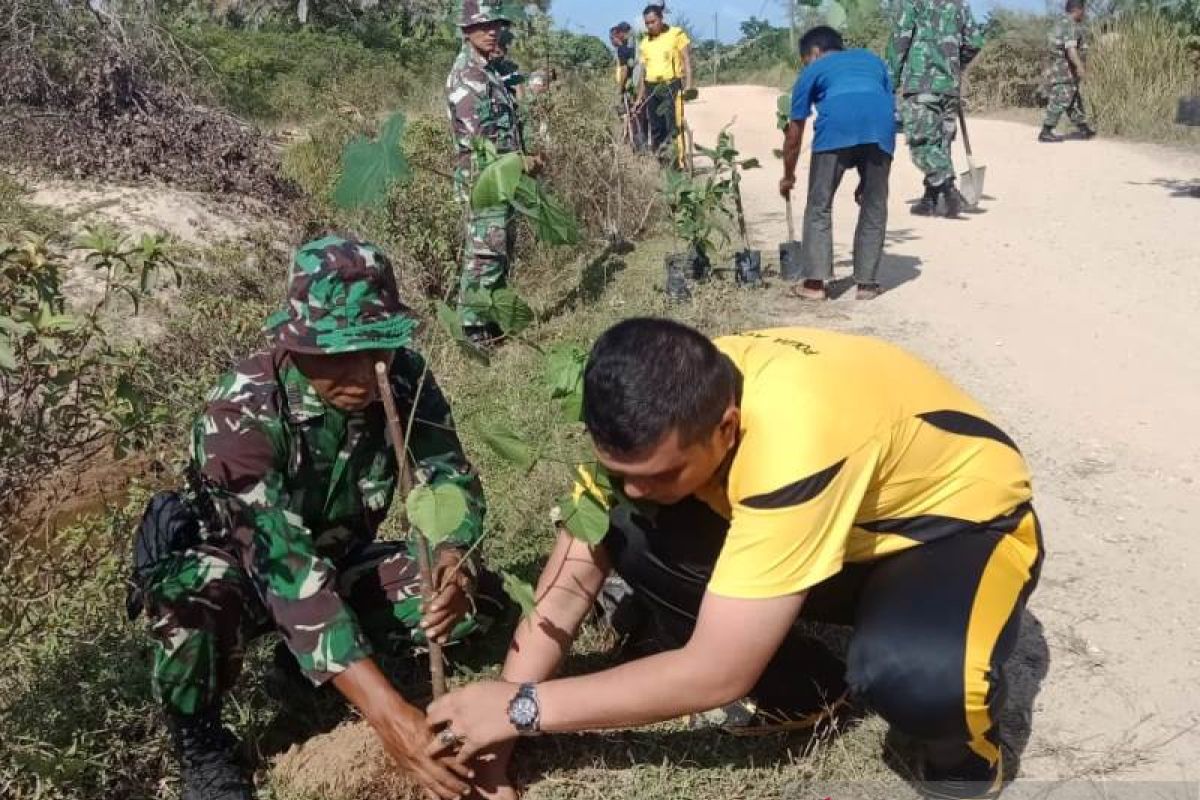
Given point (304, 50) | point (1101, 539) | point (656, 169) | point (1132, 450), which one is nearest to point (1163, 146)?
point (656, 169)

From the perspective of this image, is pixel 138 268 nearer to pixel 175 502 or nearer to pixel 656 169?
pixel 175 502

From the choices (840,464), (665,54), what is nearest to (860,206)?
(840,464)

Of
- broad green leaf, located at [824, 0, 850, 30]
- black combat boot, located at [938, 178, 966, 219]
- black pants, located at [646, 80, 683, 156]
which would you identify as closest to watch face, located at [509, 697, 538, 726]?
broad green leaf, located at [824, 0, 850, 30]

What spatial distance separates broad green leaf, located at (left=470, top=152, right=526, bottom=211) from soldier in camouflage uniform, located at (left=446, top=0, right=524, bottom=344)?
10.8 feet

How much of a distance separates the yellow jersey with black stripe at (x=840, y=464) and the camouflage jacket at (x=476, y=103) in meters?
3.52

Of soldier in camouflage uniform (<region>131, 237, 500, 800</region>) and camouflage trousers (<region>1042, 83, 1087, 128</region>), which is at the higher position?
camouflage trousers (<region>1042, 83, 1087, 128</region>)

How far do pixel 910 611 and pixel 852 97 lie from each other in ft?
13.0

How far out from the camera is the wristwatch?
185 centimetres

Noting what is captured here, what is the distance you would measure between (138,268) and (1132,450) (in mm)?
3208

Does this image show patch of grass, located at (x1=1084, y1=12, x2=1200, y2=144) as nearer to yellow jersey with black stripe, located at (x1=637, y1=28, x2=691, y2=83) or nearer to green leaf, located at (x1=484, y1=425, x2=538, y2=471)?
yellow jersey with black stripe, located at (x1=637, y1=28, x2=691, y2=83)

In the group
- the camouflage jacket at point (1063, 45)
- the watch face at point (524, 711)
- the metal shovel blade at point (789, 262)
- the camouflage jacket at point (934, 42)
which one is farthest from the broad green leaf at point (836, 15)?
the camouflage jacket at point (1063, 45)

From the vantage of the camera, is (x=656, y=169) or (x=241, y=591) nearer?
(x=241, y=591)

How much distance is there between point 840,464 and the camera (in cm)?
171

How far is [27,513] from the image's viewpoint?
3277mm
